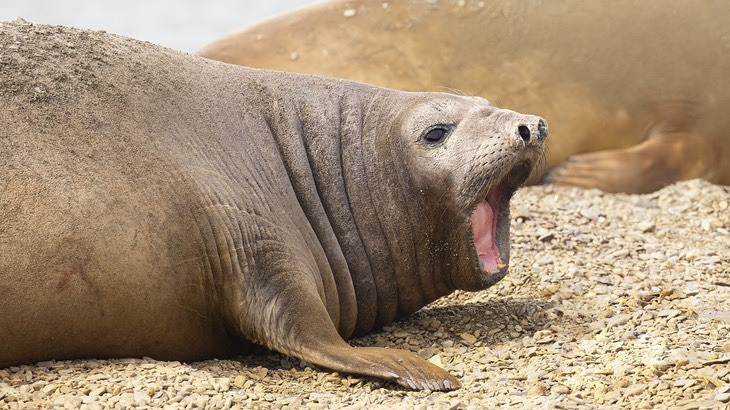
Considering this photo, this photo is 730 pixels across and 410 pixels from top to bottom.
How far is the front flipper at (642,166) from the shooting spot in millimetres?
5848

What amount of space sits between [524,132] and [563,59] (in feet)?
9.45

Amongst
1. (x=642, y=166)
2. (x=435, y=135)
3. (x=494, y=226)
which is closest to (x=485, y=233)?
(x=494, y=226)

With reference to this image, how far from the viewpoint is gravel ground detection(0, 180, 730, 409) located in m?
2.90

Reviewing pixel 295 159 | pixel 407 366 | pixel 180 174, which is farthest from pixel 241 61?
pixel 407 366

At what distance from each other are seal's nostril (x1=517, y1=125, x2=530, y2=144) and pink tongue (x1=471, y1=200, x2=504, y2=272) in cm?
32

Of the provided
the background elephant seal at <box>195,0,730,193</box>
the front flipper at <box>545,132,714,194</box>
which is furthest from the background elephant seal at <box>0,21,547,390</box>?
the background elephant seal at <box>195,0,730,193</box>

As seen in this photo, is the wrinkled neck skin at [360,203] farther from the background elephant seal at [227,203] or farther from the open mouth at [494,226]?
the open mouth at [494,226]

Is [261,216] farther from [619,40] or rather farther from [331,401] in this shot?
[619,40]

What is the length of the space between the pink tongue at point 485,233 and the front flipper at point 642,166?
2078 mm

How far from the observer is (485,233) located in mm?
3863

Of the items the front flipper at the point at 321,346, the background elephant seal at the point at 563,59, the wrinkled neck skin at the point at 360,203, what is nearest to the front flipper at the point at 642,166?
the background elephant seal at the point at 563,59

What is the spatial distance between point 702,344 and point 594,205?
2198 mm

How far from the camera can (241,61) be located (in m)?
6.33

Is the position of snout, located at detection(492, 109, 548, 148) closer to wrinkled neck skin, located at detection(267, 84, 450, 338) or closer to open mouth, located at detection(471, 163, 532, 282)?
open mouth, located at detection(471, 163, 532, 282)
